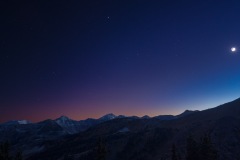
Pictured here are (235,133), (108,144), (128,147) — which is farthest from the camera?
(108,144)

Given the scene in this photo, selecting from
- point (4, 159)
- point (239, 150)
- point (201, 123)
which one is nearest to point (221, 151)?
point (239, 150)

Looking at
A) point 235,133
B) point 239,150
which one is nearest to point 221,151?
point 239,150

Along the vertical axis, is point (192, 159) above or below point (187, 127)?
below

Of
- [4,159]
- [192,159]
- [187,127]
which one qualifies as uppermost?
[187,127]

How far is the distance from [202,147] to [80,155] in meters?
129

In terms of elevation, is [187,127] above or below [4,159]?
above

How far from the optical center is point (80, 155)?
181 meters

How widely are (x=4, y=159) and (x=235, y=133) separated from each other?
120m

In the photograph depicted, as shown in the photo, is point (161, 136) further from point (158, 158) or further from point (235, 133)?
point (235, 133)

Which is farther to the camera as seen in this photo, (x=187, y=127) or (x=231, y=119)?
(x=187, y=127)

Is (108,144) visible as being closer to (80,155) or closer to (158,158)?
(80,155)

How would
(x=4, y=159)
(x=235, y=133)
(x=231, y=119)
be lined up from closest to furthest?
(x=4, y=159) < (x=235, y=133) < (x=231, y=119)

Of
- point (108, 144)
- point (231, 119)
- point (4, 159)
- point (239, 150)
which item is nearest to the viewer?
point (4, 159)

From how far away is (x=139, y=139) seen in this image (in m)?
178
